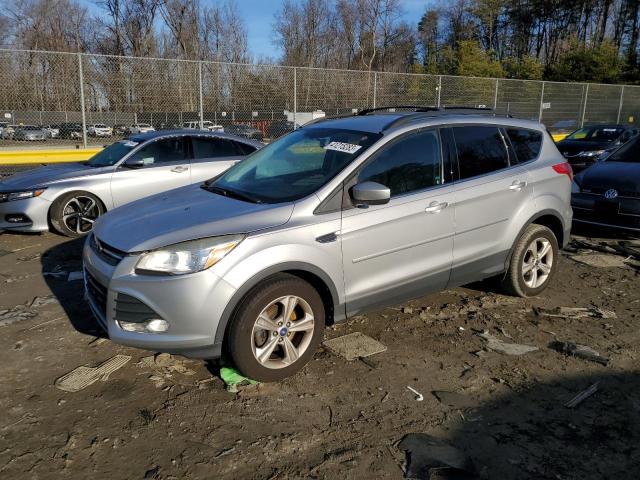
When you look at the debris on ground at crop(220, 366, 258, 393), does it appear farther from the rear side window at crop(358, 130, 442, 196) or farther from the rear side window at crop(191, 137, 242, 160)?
the rear side window at crop(191, 137, 242, 160)

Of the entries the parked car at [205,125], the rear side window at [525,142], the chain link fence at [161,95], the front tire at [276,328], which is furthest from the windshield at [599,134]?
the front tire at [276,328]

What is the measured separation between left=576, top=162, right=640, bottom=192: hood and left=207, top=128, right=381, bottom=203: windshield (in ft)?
14.8

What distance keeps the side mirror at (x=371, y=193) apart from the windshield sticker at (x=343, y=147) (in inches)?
15.5

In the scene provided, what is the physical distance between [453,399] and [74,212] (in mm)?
5829

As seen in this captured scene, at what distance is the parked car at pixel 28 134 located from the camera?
11.8m

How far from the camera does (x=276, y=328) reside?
341 centimetres

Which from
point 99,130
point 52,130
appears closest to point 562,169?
point 99,130

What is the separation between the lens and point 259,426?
3041 mm

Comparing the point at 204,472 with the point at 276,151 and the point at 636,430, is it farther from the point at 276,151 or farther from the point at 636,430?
the point at 276,151

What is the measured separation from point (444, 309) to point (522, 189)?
128cm

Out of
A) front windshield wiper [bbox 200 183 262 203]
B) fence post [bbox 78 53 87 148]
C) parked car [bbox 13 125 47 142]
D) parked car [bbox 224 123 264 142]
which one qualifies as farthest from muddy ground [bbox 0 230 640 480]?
parked car [bbox 224 123 264 142]

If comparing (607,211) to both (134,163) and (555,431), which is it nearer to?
(555,431)

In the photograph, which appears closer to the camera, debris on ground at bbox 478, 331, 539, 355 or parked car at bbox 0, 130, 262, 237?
debris on ground at bbox 478, 331, 539, 355

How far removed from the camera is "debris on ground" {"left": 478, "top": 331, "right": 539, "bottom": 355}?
402 cm
